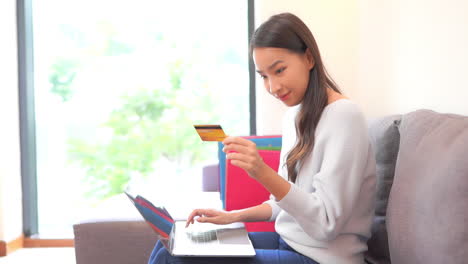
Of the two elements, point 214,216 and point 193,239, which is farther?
point 214,216

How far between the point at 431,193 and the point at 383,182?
0.36 metres

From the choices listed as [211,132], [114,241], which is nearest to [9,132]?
[114,241]

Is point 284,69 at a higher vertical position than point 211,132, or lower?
higher

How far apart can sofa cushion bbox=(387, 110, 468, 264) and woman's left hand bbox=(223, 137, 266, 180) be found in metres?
0.34

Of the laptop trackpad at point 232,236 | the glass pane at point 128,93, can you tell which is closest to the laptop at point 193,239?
the laptop trackpad at point 232,236

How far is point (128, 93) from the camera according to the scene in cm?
361

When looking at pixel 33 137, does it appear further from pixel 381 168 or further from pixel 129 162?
pixel 381 168

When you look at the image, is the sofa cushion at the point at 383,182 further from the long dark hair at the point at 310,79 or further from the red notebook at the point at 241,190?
the red notebook at the point at 241,190

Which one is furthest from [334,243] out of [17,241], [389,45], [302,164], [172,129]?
[172,129]

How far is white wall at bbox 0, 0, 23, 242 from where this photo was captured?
2705mm

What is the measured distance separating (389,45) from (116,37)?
7.40ft

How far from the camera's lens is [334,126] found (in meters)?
1.08

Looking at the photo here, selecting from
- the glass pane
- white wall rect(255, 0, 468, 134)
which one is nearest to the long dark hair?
white wall rect(255, 0, 468, 134)

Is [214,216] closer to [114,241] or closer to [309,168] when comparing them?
[309,168]
